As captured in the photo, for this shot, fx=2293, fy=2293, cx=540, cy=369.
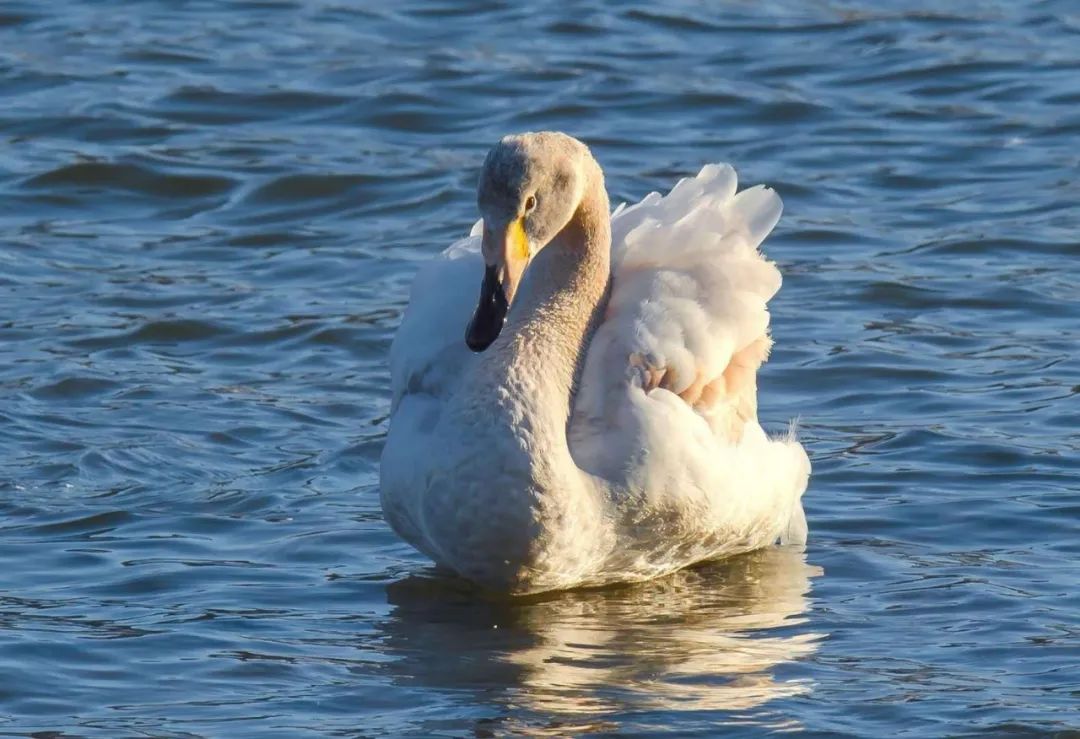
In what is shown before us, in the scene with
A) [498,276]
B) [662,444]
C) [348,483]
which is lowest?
[348,483]

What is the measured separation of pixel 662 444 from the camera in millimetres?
6750

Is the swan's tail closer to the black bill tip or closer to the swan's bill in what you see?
the swan's bill

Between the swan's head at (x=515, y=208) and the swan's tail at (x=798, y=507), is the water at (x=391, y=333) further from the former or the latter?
the swan's head at (x=515, y=208)

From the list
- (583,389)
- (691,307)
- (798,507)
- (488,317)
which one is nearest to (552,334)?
(583,389)

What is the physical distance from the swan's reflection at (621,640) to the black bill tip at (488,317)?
90 cm

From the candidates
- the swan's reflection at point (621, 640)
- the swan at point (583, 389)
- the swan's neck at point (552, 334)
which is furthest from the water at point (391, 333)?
the swan's neck at point (552, 334)

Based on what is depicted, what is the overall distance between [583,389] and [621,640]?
0.81 meters

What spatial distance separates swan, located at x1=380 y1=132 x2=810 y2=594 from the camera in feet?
21.6

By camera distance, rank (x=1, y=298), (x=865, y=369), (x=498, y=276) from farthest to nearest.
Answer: (x=1, y=298) → (x=865, y=369) → (x=498, y=276)

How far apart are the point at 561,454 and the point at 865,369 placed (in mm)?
3198

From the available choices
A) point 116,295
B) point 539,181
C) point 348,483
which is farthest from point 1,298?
point 539,181

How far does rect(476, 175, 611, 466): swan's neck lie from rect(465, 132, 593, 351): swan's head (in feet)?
0.83

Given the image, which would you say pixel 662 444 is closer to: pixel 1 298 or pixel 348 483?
pixel 348 483

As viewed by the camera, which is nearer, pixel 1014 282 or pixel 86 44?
pixel 1014 282
